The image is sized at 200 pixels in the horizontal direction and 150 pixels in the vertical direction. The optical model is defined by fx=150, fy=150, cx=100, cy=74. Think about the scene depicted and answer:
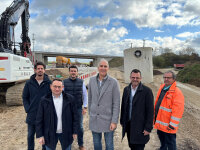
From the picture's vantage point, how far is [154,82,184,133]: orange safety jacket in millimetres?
2539

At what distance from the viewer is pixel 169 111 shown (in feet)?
8.74

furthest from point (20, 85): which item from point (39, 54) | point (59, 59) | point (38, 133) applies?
point (39, 54)

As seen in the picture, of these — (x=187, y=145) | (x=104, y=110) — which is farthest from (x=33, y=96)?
(x=187, y=145)

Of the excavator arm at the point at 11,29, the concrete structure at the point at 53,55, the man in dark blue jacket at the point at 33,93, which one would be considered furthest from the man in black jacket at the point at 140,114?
the concrete structure at the point at 53,55

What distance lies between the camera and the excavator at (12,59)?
5121 mm

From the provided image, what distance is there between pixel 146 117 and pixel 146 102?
0.80ft

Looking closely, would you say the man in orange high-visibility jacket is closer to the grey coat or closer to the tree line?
the grey coat

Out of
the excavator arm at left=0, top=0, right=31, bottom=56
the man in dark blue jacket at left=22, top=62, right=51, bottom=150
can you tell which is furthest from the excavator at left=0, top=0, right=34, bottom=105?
the man in dark blue jacket at left=22, top=62, right=51, bottom=150

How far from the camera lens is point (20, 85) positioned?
21.1ft

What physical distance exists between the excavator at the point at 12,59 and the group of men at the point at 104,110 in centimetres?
301

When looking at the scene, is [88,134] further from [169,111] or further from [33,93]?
[169,111]

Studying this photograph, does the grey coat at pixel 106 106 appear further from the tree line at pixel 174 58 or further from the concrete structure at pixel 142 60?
the tree line at pixel 174 58

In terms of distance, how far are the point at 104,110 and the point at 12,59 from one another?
4.39 metres

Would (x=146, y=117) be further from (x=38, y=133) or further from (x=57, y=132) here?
(x=38, y=133)
